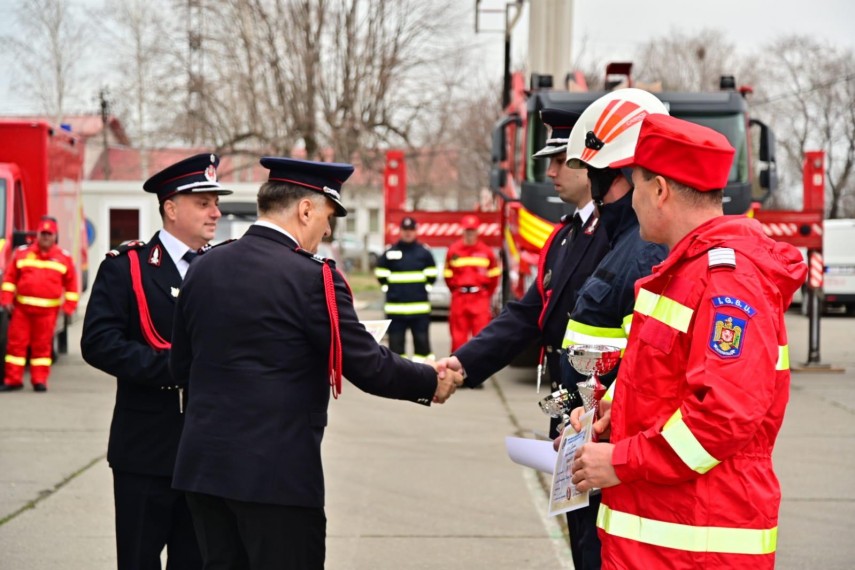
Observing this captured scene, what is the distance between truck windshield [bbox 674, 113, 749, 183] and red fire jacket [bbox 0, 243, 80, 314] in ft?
23.5

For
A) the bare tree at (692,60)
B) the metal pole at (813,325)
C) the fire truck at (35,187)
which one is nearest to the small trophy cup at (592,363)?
the fire truck at (35,187)

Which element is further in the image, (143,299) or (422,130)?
(422,130)

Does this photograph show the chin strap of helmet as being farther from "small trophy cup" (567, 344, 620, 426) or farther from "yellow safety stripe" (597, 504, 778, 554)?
"yellow safety stripe" (597, 504, 778, 554)

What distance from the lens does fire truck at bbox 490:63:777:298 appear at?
12625 mm

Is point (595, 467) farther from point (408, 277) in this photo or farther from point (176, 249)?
point (408, 277)

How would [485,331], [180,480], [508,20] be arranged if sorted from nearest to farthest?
[180,480], [485,331], [508,20]

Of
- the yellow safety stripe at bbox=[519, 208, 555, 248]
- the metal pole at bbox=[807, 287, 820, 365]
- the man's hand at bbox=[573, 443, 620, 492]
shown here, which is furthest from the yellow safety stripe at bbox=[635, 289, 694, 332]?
the metal pole at bbox=[807, 287, 820, 365]

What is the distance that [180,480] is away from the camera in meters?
3.70

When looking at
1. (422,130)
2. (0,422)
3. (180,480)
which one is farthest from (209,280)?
(422,130)

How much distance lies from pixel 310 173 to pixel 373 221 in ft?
269

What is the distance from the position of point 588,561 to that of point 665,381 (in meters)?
1.11

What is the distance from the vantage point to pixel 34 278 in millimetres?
13156

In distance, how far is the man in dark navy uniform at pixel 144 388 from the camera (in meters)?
4.38

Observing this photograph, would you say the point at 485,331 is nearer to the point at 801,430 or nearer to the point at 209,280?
the point at 209,280
